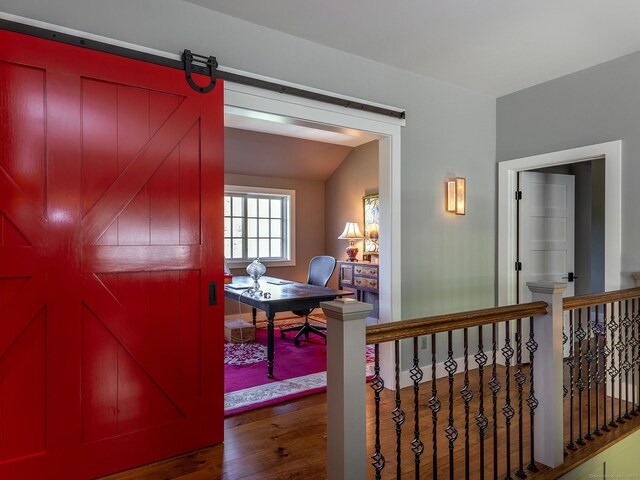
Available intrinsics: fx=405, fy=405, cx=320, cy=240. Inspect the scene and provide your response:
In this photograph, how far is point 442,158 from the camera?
375 centimetres

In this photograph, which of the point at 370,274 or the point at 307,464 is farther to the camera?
the point at 370,274

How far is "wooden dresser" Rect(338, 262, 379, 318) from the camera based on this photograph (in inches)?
221

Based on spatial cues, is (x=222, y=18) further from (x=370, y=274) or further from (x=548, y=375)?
(x=370, y=274)

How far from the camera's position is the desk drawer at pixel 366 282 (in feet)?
18.1

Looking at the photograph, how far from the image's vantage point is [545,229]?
419 cm

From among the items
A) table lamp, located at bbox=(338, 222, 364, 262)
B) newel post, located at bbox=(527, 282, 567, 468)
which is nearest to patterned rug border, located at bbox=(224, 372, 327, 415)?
newel post, located at bbox=(527, 282, 567, 468)

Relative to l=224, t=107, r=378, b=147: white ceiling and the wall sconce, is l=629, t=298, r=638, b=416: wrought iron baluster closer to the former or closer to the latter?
the wall sconce

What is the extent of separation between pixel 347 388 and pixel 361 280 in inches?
169

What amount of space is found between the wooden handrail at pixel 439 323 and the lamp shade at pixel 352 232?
4.00 metres

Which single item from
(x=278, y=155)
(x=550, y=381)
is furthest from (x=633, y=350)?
(x=278, y=155)

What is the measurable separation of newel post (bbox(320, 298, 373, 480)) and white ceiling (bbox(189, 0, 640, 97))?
76.0 inches

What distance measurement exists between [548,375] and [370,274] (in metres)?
3.46

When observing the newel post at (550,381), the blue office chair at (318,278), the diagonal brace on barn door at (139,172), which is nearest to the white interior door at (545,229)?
the newel post at (550,381)

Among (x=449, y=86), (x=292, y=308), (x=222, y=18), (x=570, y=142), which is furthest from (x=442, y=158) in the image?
(x=222, y=18)
